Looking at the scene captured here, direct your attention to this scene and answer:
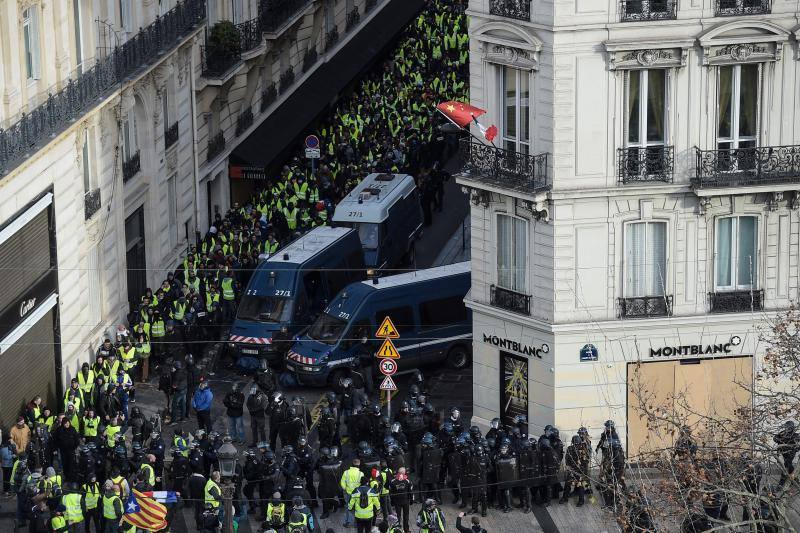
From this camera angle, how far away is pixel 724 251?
4884 cm

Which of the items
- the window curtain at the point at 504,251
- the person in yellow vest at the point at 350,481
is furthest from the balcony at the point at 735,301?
the person in yellow vest at the point at 350,481

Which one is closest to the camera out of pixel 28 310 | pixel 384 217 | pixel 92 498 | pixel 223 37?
pixel 92 498

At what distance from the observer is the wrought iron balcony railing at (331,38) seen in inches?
3219

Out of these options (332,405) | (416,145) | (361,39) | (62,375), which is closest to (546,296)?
(332,405)

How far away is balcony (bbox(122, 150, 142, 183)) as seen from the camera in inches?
2312

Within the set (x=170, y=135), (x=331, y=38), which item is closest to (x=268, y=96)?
(x=331, y=38)

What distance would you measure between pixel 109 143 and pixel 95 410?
28.6 feet

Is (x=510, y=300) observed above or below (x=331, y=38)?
below

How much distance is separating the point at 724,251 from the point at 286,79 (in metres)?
29.9

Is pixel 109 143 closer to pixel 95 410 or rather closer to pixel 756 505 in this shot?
pixel 95 410

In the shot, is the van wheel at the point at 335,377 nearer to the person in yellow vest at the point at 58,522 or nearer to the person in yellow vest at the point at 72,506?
the person in yellow vest at the point at 72,506

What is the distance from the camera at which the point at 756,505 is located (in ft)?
133

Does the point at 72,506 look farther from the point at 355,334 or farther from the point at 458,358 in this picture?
the point at 458,358

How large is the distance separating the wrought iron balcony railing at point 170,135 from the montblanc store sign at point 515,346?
627 inches
